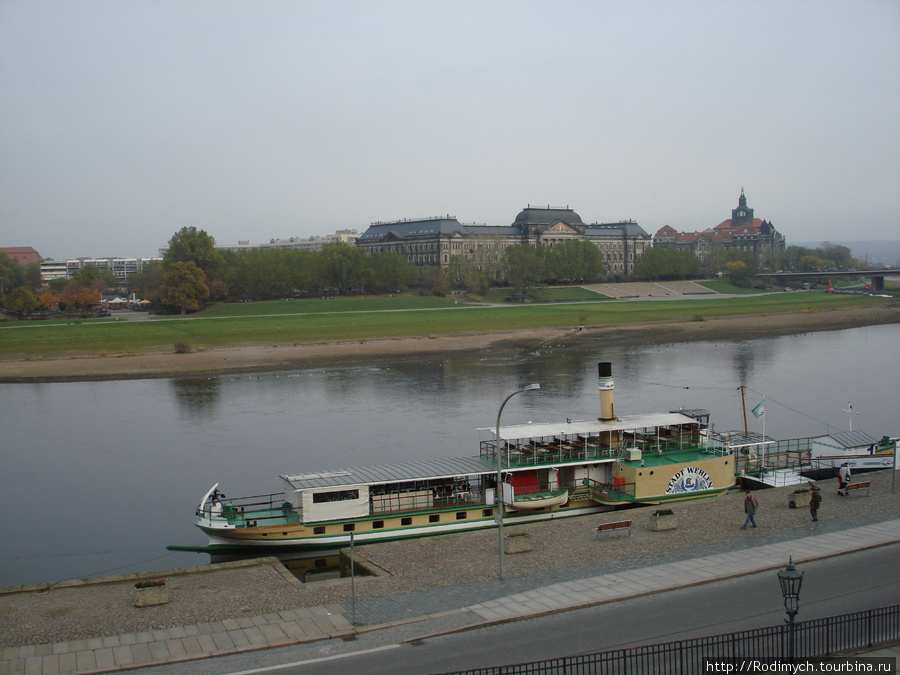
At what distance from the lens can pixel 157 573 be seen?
24891 millimetres

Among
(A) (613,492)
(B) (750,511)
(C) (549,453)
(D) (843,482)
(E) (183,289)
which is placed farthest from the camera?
(E) (183,289)

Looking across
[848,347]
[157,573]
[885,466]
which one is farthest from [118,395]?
[848,347]

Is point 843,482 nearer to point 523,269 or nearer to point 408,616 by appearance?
point 408,616

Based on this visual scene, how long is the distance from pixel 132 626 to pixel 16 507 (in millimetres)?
20594

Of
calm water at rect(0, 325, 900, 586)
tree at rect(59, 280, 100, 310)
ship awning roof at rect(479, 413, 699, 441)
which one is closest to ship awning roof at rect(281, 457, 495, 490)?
ship awning roof at rect(479, 413, 699, 441)

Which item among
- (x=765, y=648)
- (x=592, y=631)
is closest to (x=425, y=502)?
(x=592, y=631)

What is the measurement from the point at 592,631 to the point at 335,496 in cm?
1367

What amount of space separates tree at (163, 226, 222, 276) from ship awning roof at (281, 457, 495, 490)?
127 meters

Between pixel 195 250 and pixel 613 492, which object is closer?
pixel 613 492

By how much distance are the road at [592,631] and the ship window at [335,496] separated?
11144 millimetres

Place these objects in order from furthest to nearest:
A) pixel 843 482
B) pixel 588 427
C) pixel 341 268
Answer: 1. pixel 341 268
2. pixel 588 427
3. pixel 843 482

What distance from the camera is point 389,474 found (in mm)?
31516

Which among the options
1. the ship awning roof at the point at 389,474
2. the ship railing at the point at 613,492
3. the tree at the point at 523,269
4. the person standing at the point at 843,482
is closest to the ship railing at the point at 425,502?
the ship awning roof at the point at 389,474

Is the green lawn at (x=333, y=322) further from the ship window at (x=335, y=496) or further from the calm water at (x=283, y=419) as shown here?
the ship window at (x=335, y=496)
